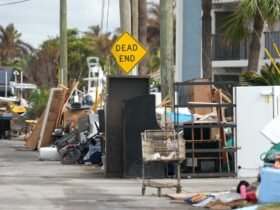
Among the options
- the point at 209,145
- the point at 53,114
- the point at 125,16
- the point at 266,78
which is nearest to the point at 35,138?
the point at 53,114

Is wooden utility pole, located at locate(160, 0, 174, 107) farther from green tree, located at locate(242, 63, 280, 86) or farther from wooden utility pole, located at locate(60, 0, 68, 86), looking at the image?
wooden utility pole, located at locate(60, 0, 68, 86)

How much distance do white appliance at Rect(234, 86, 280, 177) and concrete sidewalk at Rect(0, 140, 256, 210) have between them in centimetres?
65

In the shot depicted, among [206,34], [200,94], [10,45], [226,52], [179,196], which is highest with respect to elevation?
[10,45]

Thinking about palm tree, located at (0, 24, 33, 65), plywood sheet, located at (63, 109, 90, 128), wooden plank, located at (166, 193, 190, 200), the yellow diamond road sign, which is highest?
palm tree, located at (0, 24, 33, 65)

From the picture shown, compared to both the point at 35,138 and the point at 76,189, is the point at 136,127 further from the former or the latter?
the point at 35,138

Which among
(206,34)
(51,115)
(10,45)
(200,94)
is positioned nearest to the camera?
(200,94)

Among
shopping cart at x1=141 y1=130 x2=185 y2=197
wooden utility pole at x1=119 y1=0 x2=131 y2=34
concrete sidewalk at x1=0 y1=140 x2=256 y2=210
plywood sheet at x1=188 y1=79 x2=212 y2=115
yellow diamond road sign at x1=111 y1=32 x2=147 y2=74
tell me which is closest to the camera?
concrete sidewalk at x1=0 y1=140 x2=256 y2=210

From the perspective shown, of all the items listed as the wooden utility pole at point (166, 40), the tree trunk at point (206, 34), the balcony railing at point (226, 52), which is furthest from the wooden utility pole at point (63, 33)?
A: the wooden utility pole at point (166, 40)

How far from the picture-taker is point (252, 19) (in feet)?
91.3

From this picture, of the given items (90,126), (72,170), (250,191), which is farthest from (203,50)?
(250,191)

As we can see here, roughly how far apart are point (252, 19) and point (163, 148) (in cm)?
1307

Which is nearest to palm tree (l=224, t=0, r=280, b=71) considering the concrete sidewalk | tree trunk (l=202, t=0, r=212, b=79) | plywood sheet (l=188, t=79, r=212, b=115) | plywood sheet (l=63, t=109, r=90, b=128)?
tree trunk (l=202, t=0, r=212, b=79)

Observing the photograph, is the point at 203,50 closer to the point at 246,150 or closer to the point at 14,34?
the point at 246,150

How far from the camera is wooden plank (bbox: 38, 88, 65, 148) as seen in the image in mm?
30312
